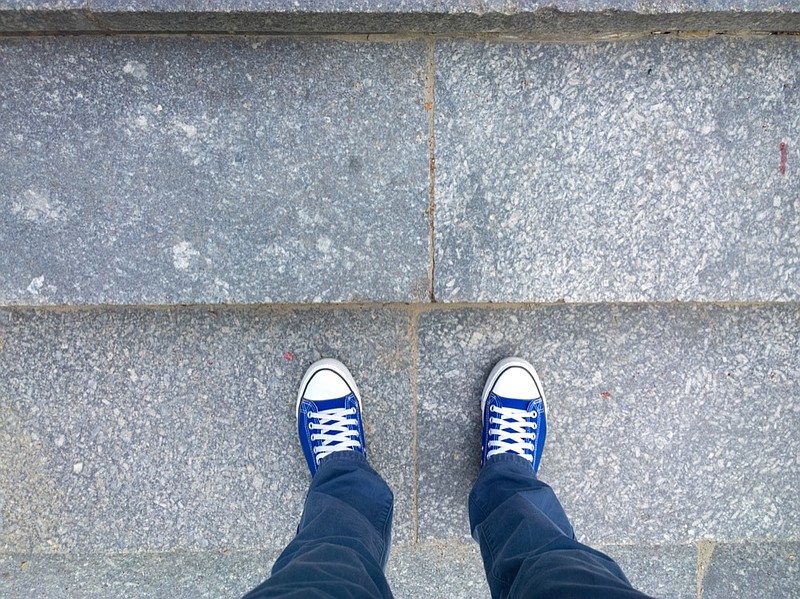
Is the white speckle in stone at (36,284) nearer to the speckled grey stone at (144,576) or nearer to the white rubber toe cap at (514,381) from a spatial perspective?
the speckled grey stone at (144,576)

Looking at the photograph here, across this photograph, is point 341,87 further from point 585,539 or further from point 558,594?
point 585,539

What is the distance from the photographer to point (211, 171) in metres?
1.56

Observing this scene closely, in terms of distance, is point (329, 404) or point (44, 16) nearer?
point (44, 16)

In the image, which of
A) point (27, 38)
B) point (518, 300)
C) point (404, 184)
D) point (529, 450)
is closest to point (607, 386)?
point (529, 450)

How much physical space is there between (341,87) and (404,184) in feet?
1.20

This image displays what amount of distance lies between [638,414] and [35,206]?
216 cm

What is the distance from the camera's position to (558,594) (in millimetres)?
1072

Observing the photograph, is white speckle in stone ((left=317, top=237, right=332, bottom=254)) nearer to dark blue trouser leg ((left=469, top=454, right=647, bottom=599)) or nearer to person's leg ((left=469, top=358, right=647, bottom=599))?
person's leg ((left=469, top=358, right=647, bottom=599))

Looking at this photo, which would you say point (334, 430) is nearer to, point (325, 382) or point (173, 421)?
point (325, 382)

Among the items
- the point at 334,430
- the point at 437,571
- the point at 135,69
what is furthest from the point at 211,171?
the point at 437,571

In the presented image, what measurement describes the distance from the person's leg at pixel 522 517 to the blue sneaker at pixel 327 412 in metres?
0.46

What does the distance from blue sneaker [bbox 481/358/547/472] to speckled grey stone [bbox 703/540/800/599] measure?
844mm

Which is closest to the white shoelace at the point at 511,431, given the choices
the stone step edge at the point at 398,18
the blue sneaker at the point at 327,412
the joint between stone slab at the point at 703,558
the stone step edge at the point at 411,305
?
the stone step edge at the point at 411,305

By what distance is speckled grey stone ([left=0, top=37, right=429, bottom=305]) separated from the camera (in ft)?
5.06
